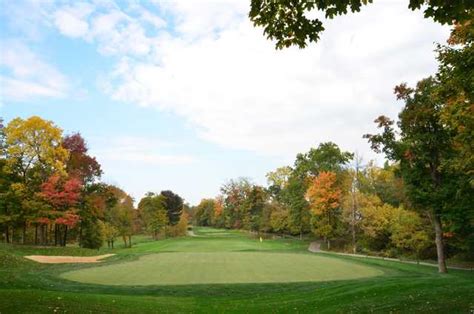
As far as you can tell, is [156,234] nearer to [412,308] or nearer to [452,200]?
[452,200]

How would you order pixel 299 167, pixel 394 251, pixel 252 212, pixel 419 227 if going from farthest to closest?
pixel 252 212 → pixel 299 167 → pixel 394 251 → pixel 419 227

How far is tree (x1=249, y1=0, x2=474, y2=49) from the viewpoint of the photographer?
235 inches

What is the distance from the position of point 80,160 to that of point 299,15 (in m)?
41.5

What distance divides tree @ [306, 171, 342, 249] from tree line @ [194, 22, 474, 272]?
122mm

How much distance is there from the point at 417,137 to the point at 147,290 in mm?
15880

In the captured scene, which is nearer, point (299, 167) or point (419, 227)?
point (419, 227)

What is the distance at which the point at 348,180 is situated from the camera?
179ft

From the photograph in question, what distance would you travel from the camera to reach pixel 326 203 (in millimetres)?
51969

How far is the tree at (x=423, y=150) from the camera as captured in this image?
22.6 m

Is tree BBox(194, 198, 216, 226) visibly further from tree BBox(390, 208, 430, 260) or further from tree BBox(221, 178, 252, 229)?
tree BBox(390, 208, 430, 260)

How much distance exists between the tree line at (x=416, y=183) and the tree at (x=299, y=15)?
0.22m

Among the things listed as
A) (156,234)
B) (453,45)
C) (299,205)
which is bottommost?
(156,234)

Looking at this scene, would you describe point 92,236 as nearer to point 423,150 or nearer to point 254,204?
point 423,150

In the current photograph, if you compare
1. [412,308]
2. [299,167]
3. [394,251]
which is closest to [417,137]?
[412,308]
